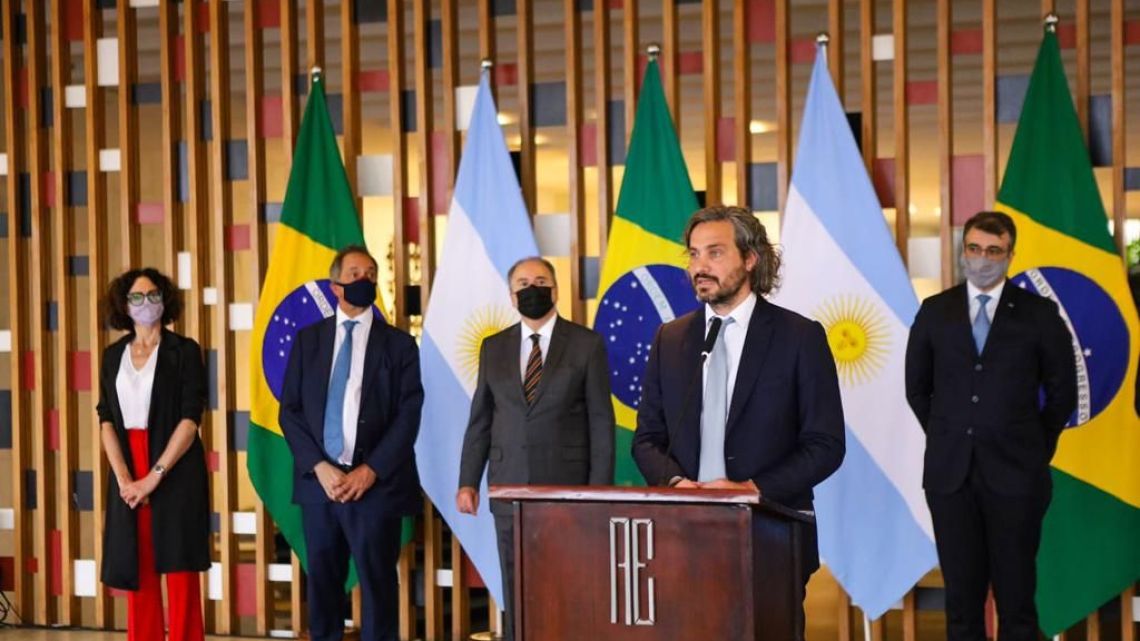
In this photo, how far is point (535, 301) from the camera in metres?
5.30

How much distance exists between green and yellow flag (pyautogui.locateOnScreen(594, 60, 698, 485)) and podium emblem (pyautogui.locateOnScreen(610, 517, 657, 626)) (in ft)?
9.35

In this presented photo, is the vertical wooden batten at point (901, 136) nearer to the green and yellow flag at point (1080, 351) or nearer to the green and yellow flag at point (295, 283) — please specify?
the green and yellow flag at point (1080, 351)

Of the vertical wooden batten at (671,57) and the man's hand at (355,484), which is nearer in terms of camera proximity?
the man's hand at (355,484)

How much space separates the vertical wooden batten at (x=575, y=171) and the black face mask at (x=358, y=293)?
37.3 inches

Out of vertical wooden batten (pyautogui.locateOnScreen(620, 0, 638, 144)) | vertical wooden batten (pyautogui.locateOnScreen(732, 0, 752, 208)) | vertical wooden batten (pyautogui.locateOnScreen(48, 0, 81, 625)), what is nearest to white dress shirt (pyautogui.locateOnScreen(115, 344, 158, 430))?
vertical wooden batten (pyautogui.locateOnScreen(48, 0, 81, 625))

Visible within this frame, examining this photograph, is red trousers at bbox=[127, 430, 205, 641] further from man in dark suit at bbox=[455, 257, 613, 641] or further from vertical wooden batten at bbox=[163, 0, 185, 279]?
vertical wooden batten at bbox=[163, 0, 185, 279]

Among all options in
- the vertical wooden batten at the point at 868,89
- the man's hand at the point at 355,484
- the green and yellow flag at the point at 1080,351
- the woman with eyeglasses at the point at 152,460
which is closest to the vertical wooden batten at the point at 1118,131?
the green and yellow flag at the point at 1080,351

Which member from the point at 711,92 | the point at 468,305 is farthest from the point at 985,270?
Answer: the point at 468,305

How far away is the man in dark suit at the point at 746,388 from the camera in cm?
348

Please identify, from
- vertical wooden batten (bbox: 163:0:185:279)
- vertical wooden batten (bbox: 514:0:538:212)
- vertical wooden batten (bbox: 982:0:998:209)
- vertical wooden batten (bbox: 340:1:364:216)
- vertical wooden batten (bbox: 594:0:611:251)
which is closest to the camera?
vertical wooden batten (bbox: 982:0:998:209)

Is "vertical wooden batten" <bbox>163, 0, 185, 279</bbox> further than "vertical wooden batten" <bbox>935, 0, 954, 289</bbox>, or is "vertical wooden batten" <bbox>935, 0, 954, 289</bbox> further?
"vertical wooden batten" <bbox>163, 0, 185, 279</bbox>

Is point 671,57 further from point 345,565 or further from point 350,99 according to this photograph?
point 345,565

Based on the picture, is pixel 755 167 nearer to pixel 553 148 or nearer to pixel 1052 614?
pixel 1052 614

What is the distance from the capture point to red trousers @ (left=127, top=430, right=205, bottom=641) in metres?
5.61
